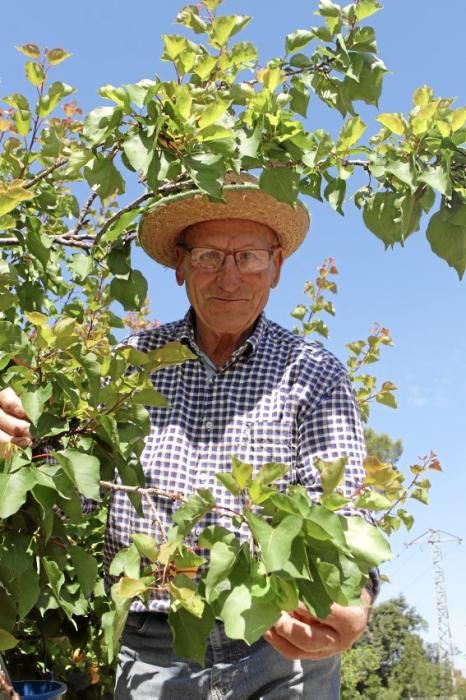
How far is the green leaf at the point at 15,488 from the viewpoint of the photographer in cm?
115

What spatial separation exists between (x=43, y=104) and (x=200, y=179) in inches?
29.5

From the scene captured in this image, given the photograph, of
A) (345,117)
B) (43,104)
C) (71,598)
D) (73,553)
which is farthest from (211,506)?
(71,598)

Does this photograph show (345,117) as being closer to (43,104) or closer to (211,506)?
(43,104)

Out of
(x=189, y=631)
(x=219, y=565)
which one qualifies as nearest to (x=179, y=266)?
(x=189, y=631)

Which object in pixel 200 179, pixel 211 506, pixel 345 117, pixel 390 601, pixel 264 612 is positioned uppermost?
pixel 345 117

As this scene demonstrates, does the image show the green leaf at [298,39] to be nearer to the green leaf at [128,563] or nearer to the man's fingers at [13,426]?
the man's fingers at [13,426]

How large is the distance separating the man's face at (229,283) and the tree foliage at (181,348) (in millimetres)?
400

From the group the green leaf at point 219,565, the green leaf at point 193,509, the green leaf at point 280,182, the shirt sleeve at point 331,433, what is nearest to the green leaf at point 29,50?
the green leaf at point 280,182

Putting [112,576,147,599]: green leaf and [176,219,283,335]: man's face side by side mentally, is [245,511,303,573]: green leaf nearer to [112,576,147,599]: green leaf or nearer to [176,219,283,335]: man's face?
[112,576,147,599]: green leaf

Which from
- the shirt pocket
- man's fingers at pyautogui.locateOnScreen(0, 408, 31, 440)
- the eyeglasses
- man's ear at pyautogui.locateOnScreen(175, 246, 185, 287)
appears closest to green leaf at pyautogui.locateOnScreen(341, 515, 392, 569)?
man's fingers at pyautogui.locateOnScreen(0, 408, 31, 440)

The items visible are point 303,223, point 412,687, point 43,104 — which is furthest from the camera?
point 412,687

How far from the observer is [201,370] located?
2434 mm

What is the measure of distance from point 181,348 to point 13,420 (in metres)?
0.35

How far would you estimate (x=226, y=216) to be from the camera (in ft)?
8.00
